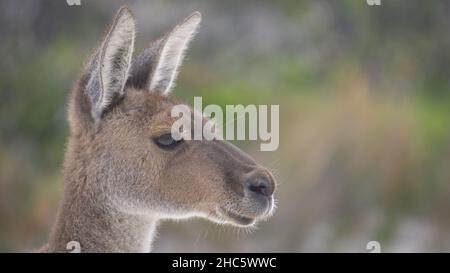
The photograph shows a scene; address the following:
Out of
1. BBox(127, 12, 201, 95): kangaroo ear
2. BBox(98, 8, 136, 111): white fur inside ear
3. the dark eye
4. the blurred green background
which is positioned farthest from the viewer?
the blurred green background

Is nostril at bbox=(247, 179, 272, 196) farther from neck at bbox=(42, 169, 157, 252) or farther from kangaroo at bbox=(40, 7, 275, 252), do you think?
neck at bbox=(42, 169, 157, 252)


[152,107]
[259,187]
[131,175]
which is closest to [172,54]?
[152,107]

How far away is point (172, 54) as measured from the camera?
443 cm

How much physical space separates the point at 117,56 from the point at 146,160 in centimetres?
46

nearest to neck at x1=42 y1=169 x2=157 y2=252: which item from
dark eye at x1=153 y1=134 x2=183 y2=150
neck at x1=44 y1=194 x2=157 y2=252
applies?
neck at x1=44 y1=194 x2=157 y2=252

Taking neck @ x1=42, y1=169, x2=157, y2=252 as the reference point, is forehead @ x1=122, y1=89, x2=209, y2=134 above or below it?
above

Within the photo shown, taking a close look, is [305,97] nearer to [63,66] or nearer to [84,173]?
[63,66]

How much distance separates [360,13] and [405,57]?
0.85 metres

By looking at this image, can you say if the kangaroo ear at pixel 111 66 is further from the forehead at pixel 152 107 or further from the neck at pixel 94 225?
the neck at pixel 94 225

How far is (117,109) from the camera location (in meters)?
4.10

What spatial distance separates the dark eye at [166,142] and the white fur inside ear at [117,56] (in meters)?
0.28

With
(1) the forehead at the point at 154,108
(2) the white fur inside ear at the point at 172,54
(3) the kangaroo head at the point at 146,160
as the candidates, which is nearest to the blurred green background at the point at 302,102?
(2) the white fur inside ear at the point at 172,54

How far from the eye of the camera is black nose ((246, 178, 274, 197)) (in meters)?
3.90

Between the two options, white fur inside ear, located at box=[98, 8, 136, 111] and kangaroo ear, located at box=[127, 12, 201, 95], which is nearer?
white fur inside ear, located at box=[98, 8, 136, 111]
